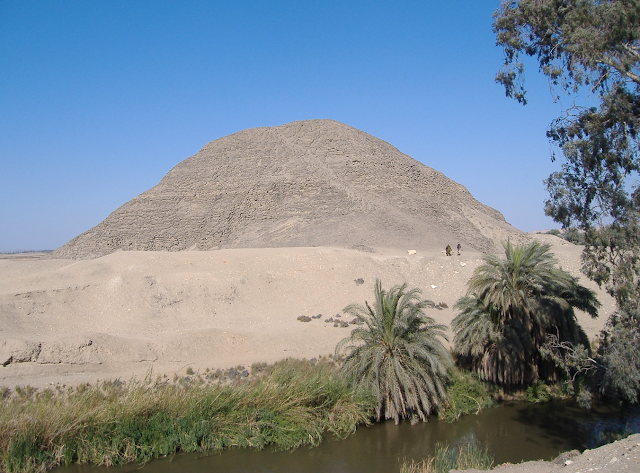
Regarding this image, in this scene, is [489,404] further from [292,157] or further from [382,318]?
[292,157]

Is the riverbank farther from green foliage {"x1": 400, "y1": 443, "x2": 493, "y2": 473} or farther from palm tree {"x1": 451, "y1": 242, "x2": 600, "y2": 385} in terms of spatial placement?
palm tree {"x1": 451, "y1": 242, "x2": 600, "y2": 385}

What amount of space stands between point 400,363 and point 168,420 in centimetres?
617

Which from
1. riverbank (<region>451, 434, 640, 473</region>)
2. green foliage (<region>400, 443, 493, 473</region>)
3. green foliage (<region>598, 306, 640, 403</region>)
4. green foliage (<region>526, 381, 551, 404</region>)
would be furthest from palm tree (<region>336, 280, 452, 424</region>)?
green foliage (<region>598, 306, 640, 403</region>)

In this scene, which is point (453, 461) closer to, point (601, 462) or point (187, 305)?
point (601, 462)

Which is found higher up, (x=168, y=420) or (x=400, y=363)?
(x=400, y=363)

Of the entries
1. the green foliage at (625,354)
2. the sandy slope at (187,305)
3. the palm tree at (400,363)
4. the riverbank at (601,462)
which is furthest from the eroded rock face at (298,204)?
the riverbank at (601,462)

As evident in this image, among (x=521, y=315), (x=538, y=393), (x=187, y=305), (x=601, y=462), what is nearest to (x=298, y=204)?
(x=187, y=305)

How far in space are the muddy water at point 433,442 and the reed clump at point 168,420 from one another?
0.32 m

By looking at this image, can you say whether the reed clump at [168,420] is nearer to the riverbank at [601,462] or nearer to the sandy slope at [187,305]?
the sandy slope at [187,305]

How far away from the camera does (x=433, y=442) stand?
1284cm

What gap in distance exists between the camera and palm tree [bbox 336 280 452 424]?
1337 cm

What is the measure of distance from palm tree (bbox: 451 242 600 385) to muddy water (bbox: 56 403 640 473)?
1309mm

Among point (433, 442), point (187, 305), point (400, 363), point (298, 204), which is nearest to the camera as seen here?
point (433, 442)

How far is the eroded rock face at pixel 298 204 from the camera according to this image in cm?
4141
